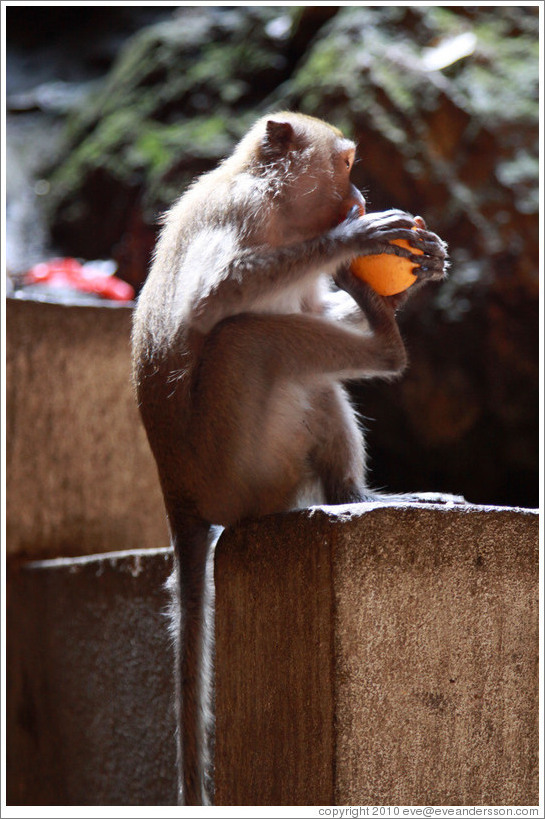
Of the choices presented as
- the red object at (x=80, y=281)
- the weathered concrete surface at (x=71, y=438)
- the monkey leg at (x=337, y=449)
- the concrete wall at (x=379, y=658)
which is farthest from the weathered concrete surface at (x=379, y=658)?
the red object at (x=80, y=281)

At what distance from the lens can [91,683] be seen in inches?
171

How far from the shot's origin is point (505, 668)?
8.82ft

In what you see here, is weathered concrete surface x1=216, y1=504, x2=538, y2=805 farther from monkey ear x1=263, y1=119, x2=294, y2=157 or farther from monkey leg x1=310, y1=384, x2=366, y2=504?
monkey ear x1=263, y1=119, x2=294, y2=157

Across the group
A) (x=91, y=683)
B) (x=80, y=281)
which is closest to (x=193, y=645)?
(x=91, y=683)

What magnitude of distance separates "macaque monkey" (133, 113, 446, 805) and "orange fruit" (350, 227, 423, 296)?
3cm

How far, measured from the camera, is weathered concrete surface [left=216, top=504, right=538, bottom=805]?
245 centimetres

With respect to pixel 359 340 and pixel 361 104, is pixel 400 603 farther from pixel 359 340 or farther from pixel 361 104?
pixel 361 104

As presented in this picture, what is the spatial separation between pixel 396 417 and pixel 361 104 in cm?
261

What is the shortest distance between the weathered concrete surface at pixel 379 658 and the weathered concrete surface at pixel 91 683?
1194mm

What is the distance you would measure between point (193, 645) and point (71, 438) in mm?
2309

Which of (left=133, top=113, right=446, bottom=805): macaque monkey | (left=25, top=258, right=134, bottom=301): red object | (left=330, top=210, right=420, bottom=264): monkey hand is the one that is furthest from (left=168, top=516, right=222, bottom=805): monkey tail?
(left=25, top=258, right=134, bottom=301): red object

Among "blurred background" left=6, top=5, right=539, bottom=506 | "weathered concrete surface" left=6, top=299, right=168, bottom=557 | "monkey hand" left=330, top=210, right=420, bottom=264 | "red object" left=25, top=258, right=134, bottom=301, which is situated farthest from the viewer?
"blurred background" left=6, top=5, right=539, bottom=506

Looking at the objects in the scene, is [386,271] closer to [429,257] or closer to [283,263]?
[429,257]

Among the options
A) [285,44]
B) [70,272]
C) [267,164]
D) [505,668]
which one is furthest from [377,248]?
[285,44]
